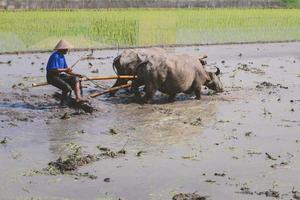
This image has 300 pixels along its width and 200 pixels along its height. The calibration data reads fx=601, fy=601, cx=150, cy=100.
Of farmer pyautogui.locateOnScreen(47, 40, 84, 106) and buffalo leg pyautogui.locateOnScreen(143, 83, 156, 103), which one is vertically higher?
farmer pyautogui.locateOnScreen(47, 40, 84, 106)

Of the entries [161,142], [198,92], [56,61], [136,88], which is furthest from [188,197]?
[198,92]

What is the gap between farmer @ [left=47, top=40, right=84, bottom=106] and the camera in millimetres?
9336

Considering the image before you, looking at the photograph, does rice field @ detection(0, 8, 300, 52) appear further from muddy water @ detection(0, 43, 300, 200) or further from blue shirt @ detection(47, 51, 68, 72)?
blue shirt @ detection(47, 51, 68, 72)

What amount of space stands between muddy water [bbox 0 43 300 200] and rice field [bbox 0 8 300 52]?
595 centimetres

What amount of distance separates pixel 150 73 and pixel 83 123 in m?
1.79

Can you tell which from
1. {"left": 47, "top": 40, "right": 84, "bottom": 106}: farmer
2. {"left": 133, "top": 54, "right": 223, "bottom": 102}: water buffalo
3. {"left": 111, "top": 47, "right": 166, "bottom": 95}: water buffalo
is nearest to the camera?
{"left": 47, "top": 40, "right": 84, "bottom": 106}: farmer

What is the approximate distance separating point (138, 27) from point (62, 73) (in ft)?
39.4

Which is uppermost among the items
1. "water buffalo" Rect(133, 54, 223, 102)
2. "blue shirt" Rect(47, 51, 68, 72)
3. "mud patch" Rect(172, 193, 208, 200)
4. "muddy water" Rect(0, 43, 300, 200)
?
"blue shirt" Rect(47, 51, 68, 72)

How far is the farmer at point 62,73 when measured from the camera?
9.34 m

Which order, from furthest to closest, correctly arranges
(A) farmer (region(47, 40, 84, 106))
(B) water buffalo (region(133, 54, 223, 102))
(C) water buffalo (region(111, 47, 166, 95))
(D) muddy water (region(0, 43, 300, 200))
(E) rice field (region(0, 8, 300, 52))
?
1. (E) rice field (region(0, 8, 300, 52))
2. (C) water buffalo (region(111, 47, 166, 95))
3. (B) water buffalo (region(133, 54, 223, 102))
4. (A) farmer (region(47, 40, 84, 106))
5. (D) muddy water (region(0, 43, 300, 200))

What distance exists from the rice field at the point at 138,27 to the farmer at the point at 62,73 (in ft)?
26.6

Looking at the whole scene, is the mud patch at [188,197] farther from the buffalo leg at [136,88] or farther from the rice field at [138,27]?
the rice field at [138,27]

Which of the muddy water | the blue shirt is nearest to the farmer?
the blue shirt

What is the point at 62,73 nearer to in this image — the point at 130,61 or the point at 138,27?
the point at 130,61
